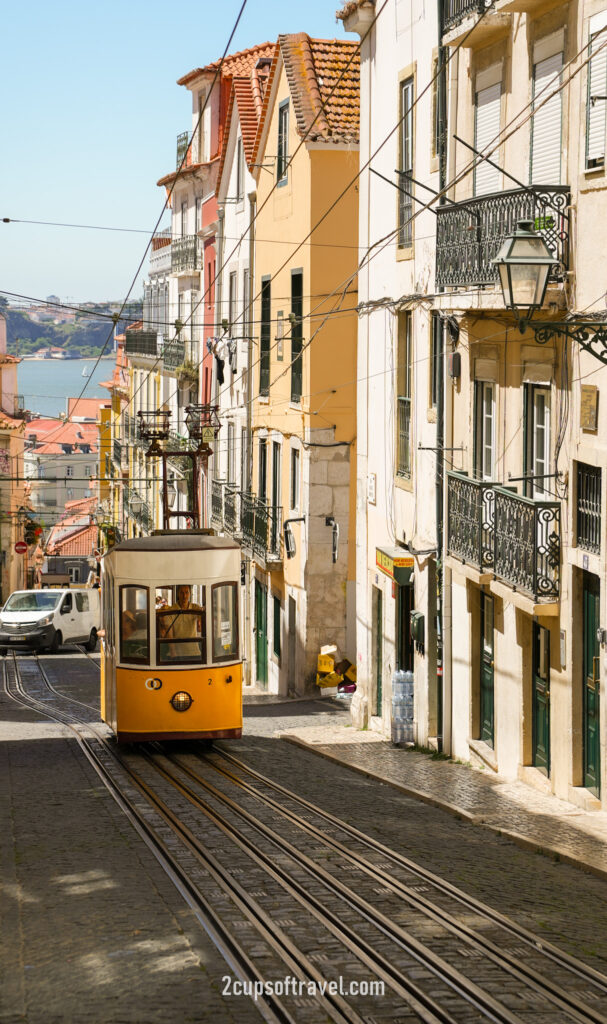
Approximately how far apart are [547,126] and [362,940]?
8857 millimetres

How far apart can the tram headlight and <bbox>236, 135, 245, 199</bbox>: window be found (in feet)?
63.7

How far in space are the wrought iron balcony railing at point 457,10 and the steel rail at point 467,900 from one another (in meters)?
8.46

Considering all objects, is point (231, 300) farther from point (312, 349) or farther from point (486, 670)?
point (486, 670)

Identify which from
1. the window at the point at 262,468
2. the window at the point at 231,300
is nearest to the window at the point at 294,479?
the window at the point at 262,468

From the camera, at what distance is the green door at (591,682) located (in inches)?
520

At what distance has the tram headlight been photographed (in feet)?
56.1

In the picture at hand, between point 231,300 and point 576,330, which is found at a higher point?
point 231,300

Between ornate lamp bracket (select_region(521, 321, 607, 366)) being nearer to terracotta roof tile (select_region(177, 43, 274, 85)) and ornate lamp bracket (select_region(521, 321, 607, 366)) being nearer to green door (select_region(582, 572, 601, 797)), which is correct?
green door (select_region(582, 572, 601, 797))

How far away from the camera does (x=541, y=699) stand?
15031mm

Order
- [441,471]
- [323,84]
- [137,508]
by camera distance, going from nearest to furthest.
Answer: [441,471] < [323,84] < [137,508]

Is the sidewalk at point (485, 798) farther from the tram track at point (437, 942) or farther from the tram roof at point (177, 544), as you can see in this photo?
the tram roof at point (177, 544)

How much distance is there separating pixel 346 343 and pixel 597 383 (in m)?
14.0

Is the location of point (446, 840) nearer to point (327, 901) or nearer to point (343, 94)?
point (327, 901)

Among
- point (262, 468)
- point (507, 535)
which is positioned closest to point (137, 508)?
point (262, 468)
